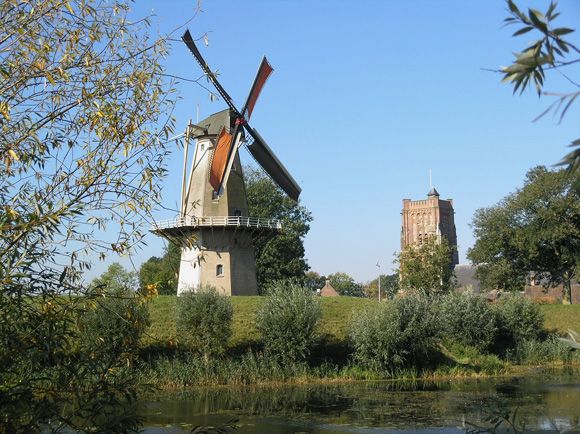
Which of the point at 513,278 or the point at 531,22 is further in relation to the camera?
the point at 513,278

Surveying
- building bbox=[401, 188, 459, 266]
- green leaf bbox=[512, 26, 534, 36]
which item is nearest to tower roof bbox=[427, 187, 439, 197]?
building bbox=[401, 188, 459, 266]

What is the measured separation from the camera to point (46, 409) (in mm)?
4695

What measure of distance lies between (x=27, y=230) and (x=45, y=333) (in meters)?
0.74

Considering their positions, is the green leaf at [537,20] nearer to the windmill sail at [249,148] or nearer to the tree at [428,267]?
the windmill sail at [249,148]

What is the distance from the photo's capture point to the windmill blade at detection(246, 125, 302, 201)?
35.0 metres

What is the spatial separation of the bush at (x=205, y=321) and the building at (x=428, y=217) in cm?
7685

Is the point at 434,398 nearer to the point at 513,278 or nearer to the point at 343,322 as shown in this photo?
the point at 343,322

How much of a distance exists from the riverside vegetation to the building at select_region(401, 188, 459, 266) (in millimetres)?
72127

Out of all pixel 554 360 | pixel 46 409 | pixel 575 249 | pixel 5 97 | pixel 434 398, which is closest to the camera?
pixel 46 409

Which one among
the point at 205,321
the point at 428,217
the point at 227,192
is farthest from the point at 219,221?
the point at 428,217

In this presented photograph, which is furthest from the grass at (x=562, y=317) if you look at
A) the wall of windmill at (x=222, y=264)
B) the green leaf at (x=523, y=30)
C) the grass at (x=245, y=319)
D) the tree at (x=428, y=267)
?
the green leaf at (x=523, y=30)

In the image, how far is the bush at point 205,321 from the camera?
2320cm

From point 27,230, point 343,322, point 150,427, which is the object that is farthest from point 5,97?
point 343,322

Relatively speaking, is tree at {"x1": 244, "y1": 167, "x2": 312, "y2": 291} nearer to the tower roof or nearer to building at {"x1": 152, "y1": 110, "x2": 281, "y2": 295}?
building at {"x1": 152, "y1": 110, "x2": 281, "y2": 295}
